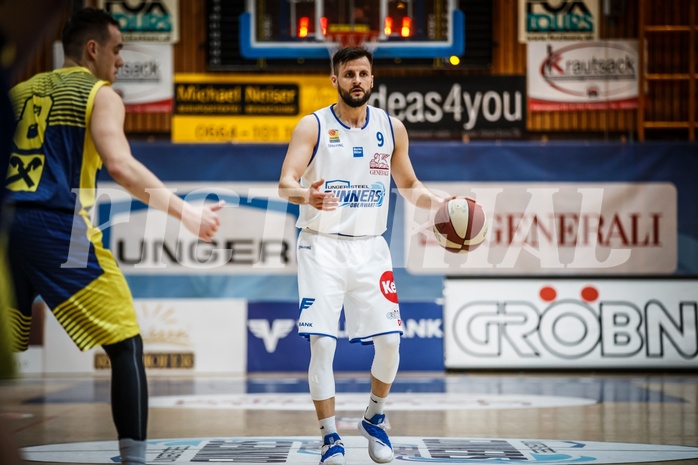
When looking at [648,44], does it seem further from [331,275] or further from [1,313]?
[1,313]

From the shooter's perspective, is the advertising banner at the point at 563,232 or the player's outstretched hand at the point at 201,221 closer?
the player's outstretched hand at the point at 201,221

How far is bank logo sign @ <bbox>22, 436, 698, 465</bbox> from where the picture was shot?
204 inches

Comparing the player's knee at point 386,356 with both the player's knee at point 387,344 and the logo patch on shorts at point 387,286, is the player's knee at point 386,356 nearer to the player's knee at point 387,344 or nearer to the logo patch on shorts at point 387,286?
the player's knee at point 387,344

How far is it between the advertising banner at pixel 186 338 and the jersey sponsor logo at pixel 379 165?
5902 mm

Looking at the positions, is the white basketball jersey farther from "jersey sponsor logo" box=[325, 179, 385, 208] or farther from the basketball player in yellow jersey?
the basketball player in yellow jersey

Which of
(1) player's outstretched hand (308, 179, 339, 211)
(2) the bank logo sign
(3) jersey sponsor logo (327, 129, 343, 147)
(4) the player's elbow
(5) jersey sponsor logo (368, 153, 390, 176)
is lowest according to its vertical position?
(2) the bank logo sign

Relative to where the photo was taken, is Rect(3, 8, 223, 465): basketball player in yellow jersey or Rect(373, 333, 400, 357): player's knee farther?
Rect(373, 333, 400, 357): player's knee

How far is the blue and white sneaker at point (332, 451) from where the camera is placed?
4.90 meters

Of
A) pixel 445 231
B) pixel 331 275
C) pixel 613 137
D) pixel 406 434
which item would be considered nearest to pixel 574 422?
pixel 406 434

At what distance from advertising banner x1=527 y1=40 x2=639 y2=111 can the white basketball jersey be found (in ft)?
28.2

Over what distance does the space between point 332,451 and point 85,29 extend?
7.97 feet

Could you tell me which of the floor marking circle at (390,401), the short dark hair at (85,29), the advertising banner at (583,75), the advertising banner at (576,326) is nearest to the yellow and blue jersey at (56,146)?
the short dark hair at (85,29)

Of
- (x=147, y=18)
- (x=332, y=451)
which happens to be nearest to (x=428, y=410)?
(x=332, y=451)


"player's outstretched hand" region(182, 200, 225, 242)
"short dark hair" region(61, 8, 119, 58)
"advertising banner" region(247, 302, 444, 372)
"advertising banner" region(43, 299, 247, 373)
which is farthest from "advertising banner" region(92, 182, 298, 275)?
"player's outstretched hand" region(182, 200, 225, 242)
